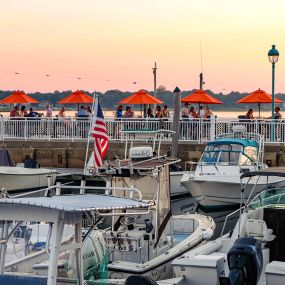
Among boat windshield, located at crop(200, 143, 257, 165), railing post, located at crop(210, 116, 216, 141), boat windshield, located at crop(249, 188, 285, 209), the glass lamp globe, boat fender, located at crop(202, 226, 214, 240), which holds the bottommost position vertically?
boat fender, located at crop(202, 226, 214, 240)

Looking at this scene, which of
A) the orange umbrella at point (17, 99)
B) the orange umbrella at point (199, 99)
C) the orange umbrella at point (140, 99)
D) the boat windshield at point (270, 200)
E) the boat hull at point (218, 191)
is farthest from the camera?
the orange umbrella at point (17, 99)

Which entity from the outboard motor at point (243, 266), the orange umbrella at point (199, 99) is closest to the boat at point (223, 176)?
the outboard motor at point (243, 266)

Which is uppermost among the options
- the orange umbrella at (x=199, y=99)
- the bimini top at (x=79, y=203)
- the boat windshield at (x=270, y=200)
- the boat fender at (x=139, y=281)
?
the orange umbrella at (x=199, y=99)

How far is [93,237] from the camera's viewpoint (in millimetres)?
12891

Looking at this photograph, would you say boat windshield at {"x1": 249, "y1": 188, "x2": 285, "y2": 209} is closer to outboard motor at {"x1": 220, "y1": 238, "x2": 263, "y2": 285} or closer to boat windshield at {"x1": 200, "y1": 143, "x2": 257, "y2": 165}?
outboard motor at {"x1": 220, "y1": 238, "x2": 263, "y2": 285}

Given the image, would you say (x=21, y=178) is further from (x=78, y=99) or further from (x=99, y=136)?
(x=78, y=99)

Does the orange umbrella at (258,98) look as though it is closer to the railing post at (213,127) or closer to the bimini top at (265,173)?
the railing post at (213,127)

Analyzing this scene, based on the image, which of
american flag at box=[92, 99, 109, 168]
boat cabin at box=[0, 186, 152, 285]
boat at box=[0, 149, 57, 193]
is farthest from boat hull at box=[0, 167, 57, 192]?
boat cabin at box=[0, 186, 152, 285]

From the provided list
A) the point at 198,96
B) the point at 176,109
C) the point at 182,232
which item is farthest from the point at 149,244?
the point at 198,96

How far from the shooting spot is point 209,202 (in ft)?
77.2

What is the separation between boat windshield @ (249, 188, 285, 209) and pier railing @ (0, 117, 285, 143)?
12217mm

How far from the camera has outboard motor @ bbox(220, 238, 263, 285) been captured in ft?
40.8

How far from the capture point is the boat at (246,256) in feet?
41.2

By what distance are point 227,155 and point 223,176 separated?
132 cm
